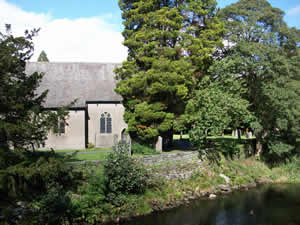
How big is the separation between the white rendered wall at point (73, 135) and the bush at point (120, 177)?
12.4 m

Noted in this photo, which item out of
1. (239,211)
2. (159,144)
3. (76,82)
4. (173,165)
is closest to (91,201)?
(173,165)

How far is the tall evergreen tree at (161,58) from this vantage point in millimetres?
24250

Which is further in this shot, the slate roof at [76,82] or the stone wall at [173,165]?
the slate roof at [76,82]

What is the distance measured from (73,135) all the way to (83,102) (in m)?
3.81

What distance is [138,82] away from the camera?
2442cm

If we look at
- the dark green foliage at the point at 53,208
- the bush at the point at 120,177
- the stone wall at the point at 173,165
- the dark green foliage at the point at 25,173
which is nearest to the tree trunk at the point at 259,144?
the stone wall at the point at 173,165

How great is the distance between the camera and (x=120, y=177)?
672 inches

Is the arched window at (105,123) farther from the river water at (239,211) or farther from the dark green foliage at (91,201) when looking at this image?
the river water at (239,211)

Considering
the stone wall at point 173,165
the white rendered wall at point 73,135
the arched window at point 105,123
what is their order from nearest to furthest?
1. the stone wall at point 173,165
2. the white rendered wall at point 73,135
3. the arched window at point 105,123

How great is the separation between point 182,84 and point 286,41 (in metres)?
13.0

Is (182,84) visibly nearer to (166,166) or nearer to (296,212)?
(166,166)

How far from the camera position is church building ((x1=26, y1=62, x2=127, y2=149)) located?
29.1m

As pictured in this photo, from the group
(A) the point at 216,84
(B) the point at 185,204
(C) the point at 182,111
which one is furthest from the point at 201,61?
(B) the point at 185,204

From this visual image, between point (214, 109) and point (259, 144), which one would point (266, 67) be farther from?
point (259, 144)
